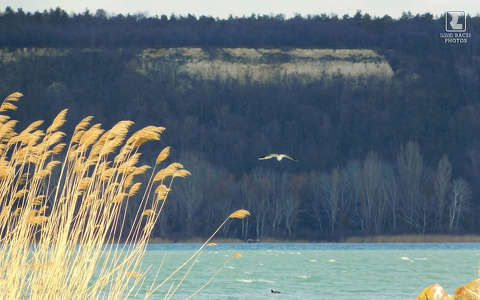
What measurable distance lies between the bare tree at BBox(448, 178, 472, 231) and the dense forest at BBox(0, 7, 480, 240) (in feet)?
0.69

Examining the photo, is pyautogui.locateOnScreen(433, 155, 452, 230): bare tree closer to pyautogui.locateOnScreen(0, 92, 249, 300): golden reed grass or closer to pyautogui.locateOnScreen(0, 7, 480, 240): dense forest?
pyautogui.locateOnScreen(0, 7, 480, 240): dense forest

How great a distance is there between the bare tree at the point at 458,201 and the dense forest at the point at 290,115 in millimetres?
210

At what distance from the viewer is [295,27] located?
15962 centimetres

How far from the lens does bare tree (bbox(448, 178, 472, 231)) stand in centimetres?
10350

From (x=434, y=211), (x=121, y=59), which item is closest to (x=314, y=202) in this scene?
(x=434, y=211)

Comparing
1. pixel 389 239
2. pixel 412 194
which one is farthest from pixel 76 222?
pixel 412 194

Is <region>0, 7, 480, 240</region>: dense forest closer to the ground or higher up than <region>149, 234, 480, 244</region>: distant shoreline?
higher up

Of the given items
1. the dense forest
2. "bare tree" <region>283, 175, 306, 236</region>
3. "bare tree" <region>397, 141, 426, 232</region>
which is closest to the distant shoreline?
the dense forest

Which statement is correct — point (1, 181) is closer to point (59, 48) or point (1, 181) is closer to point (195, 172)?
point (195, 172)

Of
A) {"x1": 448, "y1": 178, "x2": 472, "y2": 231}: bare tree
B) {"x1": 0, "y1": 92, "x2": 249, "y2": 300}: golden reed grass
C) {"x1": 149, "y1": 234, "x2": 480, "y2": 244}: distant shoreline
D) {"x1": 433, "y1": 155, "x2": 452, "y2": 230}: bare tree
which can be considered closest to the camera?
{"x1": 0, "y1": 92, "x2": 249, "y2": 300}: golden reed grass

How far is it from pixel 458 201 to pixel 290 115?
1203 inches

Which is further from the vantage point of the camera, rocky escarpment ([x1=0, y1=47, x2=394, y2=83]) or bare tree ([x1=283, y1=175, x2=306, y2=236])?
rocky escarpment ([x1=0, y1=47, x2=394, y2=83])

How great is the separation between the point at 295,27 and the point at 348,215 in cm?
5970

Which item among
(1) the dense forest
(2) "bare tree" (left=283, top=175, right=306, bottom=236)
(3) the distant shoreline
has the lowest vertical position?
(3) the distant shoreline
